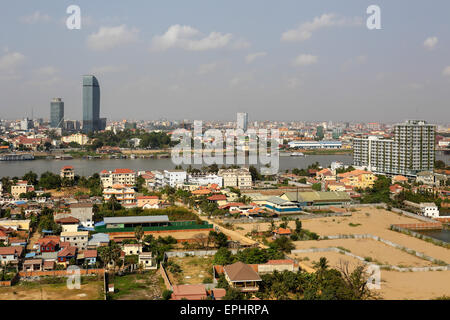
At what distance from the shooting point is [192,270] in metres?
4.36

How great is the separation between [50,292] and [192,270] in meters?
1.26

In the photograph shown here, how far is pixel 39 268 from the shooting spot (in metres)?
4.37

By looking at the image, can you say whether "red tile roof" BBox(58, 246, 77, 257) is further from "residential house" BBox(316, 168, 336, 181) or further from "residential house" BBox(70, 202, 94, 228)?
"residential house" BBox(316, 168, 336, 181)

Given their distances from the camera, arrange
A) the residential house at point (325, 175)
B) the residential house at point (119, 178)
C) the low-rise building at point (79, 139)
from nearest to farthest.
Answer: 1. the residential house at point (119, 178)
2. the residential house at point (325, 175)
3. the low-rise building at point (79, 139)

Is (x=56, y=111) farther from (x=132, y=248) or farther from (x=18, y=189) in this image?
(x=132, y=248)

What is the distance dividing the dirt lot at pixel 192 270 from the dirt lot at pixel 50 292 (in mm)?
666

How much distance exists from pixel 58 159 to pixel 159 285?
15.4 metres

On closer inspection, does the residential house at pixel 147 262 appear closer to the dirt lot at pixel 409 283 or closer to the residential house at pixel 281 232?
the dirt lot at pixel 409 283

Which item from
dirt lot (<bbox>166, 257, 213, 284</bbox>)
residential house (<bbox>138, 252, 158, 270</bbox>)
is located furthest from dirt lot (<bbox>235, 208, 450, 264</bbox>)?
residential house (<bbox>138, 252, 158, 270</bbox>)

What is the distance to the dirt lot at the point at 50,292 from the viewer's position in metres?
3.58

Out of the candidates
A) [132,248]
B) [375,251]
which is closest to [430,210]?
[375,251]

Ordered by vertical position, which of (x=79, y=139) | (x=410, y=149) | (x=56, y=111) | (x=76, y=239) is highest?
(x=56, y=111)

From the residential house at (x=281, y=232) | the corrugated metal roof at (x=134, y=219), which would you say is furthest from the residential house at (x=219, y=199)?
the residential house at (x=281, y=232)
